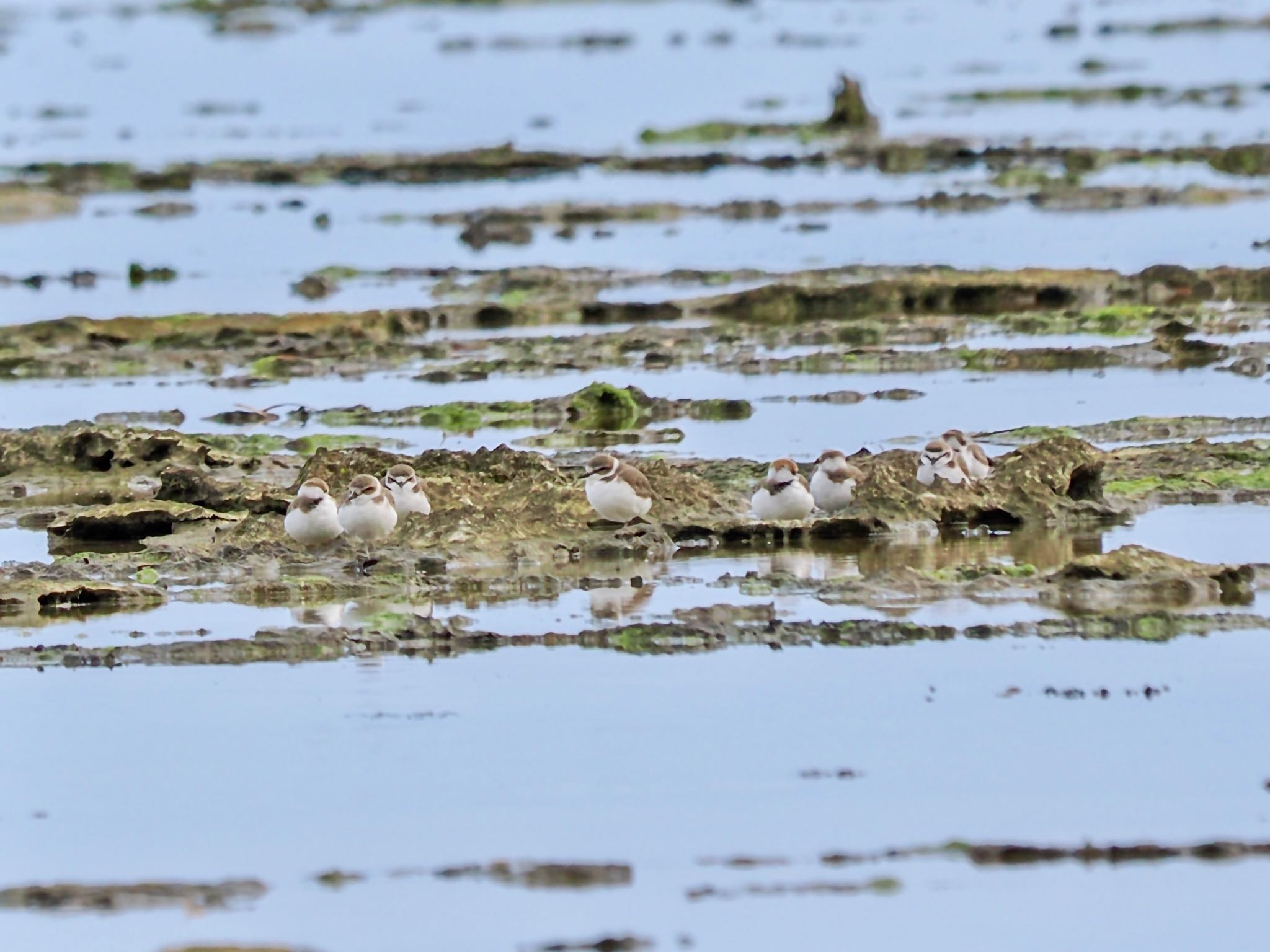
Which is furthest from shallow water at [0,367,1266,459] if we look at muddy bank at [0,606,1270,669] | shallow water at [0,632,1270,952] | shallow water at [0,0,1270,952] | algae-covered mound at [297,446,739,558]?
shallow water at [0,632,1270,952]

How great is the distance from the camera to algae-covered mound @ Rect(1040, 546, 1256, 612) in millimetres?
12297

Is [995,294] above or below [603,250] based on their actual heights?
below

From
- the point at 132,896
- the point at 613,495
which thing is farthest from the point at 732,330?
the point at 132,896

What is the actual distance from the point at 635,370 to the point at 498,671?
1007 cm

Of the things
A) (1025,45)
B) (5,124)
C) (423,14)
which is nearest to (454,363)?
(5,124)

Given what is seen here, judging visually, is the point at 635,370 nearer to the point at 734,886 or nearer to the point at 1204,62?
the point at 734,886

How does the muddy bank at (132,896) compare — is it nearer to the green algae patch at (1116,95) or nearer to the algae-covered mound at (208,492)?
the algae-covered mound at (208,492)

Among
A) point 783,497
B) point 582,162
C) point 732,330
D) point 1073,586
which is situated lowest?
point 1073,586

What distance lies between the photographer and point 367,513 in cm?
1414

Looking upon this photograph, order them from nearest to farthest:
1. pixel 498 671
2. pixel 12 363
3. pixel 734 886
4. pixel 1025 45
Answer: pixel 734 886 < pixel 498 671 < pixel 12 363 < pixel 1025 45

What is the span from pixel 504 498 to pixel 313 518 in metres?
1.17

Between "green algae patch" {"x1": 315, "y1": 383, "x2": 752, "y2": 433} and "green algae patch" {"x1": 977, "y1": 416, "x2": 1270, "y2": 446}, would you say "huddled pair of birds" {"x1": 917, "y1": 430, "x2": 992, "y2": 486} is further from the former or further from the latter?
"green algae patch" {"x1": 315, "y1": 383, "x2": 752, "y2": 433}

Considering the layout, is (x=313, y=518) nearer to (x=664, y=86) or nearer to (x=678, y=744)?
(x=678, y=744)

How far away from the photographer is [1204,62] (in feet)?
173
